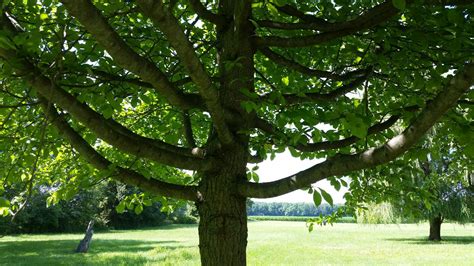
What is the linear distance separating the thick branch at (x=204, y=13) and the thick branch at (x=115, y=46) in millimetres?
762

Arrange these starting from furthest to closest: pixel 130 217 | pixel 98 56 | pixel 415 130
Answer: pixel 130 217 < pixel 98 56 < pixel 415 130

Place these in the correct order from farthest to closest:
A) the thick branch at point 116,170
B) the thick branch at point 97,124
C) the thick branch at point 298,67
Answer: the thick branch at point 298,67, the thick branch at point 116,170, the thick branch at point 97,124

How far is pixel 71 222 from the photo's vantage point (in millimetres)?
44719

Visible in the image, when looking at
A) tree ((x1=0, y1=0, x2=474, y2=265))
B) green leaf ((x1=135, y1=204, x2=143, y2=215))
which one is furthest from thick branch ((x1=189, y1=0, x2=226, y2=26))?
green leaf ((x1=135, y1=204, x2=143, y2=215))

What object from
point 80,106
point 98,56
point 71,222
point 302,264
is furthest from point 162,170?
point 71,222

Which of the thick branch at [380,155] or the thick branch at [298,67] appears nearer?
the thick branch at [380,155]

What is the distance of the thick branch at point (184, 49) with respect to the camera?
1658 mm

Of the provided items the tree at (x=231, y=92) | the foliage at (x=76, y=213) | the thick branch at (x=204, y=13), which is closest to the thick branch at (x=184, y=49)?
the tree at (x=231, y=92)

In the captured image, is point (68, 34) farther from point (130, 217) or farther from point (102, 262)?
point (130, 217)

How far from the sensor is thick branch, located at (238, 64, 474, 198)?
1856 mm

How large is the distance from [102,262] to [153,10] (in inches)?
685

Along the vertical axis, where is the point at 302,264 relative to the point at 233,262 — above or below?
below

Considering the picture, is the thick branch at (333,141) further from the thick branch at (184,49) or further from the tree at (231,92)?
the thick branch at (184,49)

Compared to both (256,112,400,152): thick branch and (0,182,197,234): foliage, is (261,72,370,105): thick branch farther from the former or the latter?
(0,182,197,234): foliage
